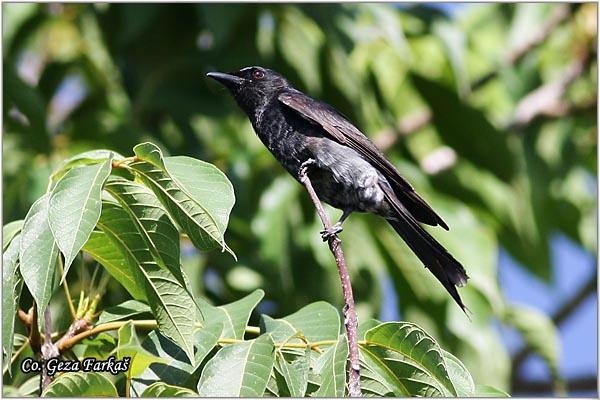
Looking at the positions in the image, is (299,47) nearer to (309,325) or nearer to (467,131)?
(467,131)

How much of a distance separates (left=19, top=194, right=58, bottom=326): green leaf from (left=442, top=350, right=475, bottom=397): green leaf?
103 centimetres

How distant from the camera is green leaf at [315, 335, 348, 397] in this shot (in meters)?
2.14

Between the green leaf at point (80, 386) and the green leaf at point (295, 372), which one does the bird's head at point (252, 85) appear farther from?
the green leaf at point (80, 386)

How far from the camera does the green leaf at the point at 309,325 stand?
248cm

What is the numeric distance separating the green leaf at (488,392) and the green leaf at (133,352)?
0.84 m

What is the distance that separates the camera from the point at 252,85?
4.37 meters

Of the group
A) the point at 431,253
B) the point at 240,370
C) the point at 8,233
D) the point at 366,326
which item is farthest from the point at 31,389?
the point at 431,253

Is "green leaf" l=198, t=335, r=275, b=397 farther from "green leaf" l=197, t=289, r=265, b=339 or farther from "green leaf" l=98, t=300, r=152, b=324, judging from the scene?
"green leaf" l=98, t=300, r=152, b=324

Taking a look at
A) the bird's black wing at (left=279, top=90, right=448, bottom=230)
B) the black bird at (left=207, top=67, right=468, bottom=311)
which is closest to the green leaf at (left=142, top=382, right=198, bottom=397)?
the black bird at (left=207, top=67, right=468, bottom=311)

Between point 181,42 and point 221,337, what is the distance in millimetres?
3344

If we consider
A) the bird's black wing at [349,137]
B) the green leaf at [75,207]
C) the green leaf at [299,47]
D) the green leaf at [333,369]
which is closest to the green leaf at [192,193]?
the green leaf at [75,207]

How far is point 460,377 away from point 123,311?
0.93 meters

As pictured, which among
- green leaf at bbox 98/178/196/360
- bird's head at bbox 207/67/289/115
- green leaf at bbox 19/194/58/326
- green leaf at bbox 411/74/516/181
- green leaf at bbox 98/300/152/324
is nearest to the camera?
green leaf at bbox 19/194/58/326

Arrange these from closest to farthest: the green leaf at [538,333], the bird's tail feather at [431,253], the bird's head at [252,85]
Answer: the bird's tail feather at [431,253], the bird's head at [252,85], the green leaf at [538,333]
